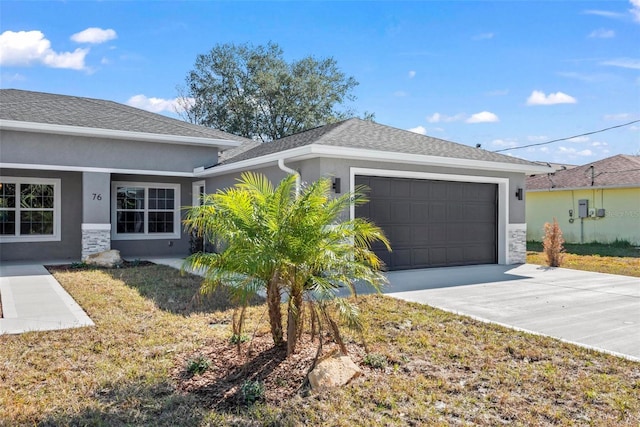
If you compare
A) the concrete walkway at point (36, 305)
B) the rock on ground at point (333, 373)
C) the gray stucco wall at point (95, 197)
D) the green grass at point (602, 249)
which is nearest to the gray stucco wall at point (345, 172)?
the gray stucco wall at point (95, 197)

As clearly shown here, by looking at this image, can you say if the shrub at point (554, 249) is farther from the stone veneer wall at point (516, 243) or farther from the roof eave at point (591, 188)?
the roof eave at point (591, 188)

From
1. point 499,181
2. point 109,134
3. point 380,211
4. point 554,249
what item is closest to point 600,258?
point 554,249

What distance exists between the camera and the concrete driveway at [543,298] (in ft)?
19.7

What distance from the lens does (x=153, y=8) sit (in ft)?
43.0

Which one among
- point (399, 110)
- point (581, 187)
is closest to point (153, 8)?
point (399, 110)

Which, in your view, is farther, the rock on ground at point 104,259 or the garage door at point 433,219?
the rock on ground at point 104,259

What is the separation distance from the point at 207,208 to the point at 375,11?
427 inches

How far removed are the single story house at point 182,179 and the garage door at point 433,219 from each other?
0.09 ft

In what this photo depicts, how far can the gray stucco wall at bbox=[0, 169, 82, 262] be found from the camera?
531 inches

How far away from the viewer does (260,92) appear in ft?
100

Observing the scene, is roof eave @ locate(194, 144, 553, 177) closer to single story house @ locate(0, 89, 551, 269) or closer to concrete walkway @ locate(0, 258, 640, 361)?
single story house @ locate(0, 89, 551, 269)

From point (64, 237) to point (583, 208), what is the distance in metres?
21.0

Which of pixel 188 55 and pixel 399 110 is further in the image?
pixel 188 55

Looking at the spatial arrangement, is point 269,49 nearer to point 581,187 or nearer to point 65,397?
point 581,187
